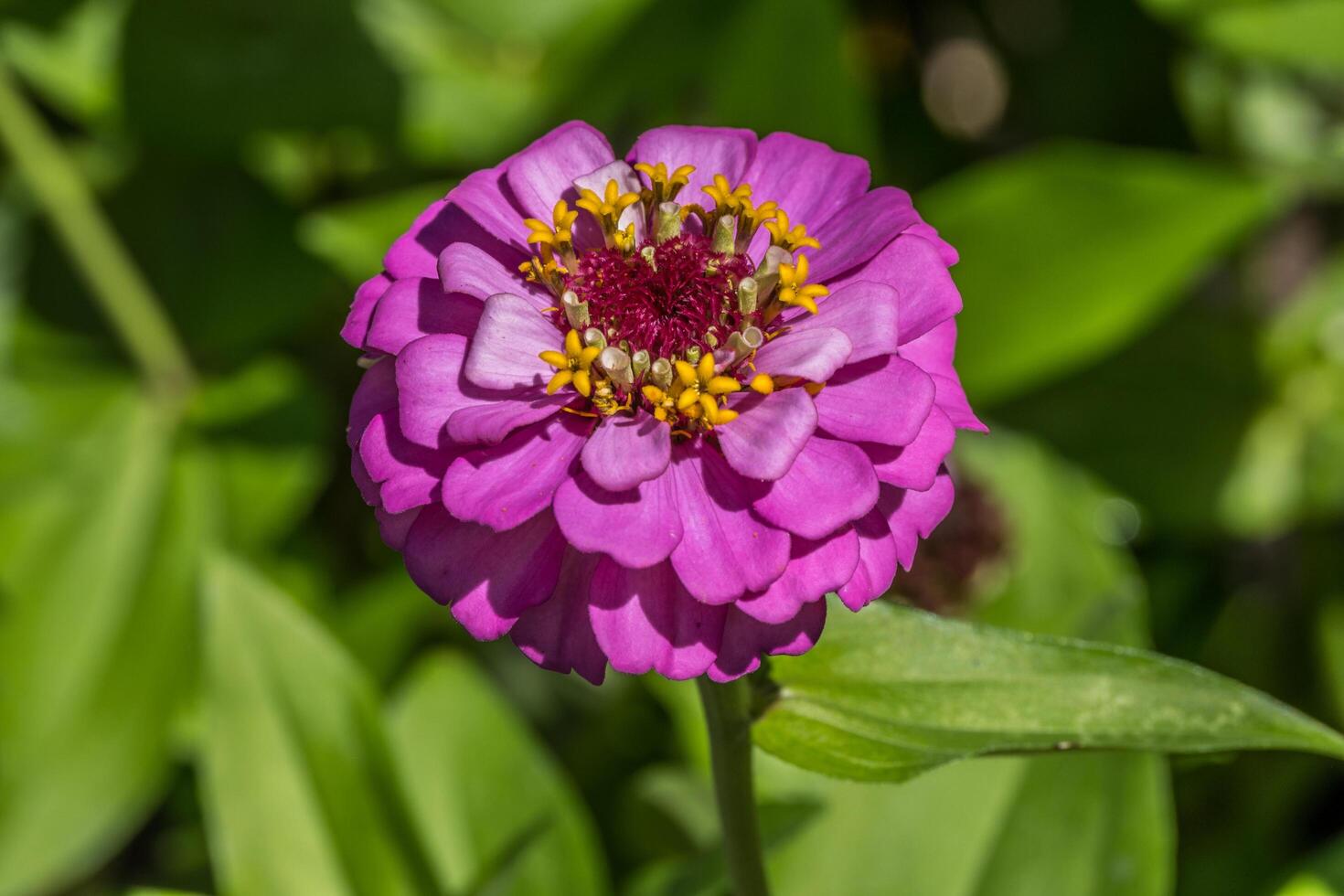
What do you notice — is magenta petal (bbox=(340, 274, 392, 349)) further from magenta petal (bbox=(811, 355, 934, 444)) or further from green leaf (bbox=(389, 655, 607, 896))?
green leaf (bbox=(389, 655, 607, 896))

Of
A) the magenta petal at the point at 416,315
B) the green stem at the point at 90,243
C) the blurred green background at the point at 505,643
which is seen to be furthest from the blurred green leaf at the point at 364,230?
the magenta petal at the point at 416,315

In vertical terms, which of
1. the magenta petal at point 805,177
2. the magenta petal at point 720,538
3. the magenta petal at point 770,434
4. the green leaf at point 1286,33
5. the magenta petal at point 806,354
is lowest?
the green leaf at point 1286,33

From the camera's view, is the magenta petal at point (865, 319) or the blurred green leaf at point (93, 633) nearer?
the magenta petal at point (865, 319)

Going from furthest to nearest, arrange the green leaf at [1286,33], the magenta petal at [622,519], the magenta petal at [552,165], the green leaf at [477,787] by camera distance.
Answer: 1. the green leaf at [1286,33]
2. the green leaf at [477,787]
3. the magenta petal at [552,165]
4. the magenta petal at [622,519]

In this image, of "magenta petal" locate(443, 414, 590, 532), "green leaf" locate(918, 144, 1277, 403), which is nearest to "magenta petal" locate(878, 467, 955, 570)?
"magenta petal" locate(443, 414, 590, 532)

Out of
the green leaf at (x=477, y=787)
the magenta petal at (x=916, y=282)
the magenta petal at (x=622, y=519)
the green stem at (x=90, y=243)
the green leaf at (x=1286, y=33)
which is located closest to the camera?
the magenta petal at (x=622, y=519)

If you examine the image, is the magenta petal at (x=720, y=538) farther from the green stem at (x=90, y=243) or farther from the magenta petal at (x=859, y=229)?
the green stem at (x=90, y=243)
